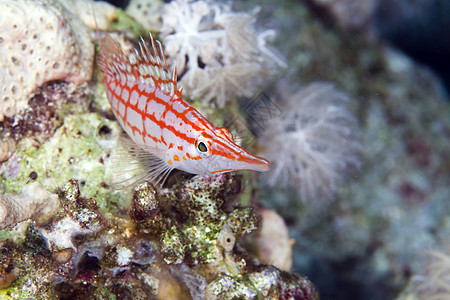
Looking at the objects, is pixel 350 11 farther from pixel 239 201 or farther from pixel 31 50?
pixel 31 50

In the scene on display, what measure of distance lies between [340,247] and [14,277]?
5465 millimetres

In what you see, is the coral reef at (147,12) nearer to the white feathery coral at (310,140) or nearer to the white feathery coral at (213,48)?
the white feathery coral at (213,48)

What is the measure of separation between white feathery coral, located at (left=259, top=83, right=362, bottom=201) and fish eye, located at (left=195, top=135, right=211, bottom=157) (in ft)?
8.00

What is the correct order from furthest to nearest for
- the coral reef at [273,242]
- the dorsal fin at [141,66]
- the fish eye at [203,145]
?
the coral reef at [273,242], the dorsal fin at [141,66], the fish eye at [203,145]

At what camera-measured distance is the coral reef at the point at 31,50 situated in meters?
3.13

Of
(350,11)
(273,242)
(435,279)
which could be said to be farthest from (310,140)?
(350,11)

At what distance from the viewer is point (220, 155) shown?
2.60 m

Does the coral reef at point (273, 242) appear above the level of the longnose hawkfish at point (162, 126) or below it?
below

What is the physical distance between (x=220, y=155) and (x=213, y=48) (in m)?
1.97

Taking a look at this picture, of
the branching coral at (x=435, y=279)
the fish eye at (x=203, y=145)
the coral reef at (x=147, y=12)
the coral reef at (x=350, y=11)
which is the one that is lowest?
the branching coral at (x=435, y=279)

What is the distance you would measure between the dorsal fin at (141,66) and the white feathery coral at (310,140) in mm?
2360

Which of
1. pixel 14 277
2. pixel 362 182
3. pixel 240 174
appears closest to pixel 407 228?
pixel 362 182

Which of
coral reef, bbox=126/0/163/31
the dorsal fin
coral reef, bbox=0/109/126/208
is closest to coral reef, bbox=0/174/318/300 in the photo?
coral reef, bbox=0/109/126/208

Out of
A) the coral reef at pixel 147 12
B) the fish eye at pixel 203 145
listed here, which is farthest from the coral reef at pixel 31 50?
the fish eye at pixel 203 145
